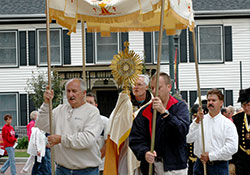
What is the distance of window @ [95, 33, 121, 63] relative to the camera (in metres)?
28.2

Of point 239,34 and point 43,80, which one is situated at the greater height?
point 239,34

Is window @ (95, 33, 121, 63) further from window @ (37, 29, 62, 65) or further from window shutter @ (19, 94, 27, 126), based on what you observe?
window shutter @ (19, 94, 27, 126)

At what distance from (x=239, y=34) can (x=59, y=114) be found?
75.7 feet

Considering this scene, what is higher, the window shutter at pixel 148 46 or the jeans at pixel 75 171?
the window shutter at pixel 148 46

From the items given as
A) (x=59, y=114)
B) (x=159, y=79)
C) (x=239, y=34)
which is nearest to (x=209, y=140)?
(x=159, y=79)

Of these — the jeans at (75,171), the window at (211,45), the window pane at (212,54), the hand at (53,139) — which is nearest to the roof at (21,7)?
the window at (211,45)

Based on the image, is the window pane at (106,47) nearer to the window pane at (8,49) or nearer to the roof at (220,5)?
the window pane at (8,49)

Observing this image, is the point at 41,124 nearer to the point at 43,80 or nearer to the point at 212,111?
the point at 212,111

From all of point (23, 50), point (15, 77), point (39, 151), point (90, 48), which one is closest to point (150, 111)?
point (39, 151)

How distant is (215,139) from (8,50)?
75.9 ft

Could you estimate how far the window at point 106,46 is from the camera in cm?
2820

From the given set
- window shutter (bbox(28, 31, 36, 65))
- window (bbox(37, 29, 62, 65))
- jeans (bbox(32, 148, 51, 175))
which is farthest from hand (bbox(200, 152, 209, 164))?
window shutter (bbox(28, 31, 36, 65))

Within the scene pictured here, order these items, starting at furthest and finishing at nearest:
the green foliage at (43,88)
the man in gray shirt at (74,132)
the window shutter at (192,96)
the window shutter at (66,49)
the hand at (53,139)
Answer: the window shutter at (66,49), the window shutter at (192,96), the green foliage at (43,88), the man in gray shirt at (74,132), the hand at (53,139)

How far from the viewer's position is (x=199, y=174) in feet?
23.7
